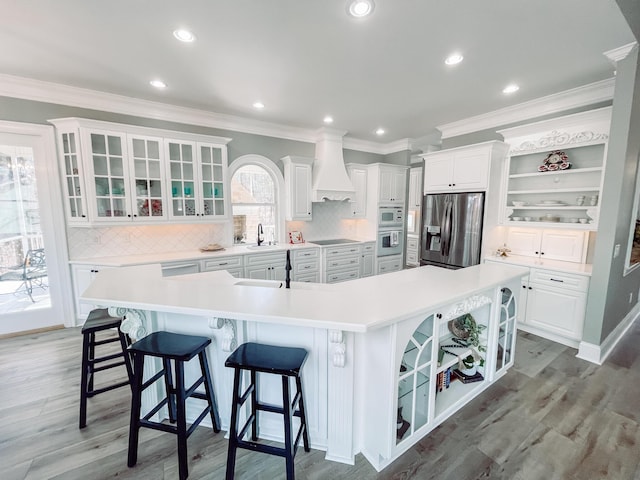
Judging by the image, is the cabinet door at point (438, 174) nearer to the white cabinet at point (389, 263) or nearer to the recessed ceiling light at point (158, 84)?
the white cabinet at point (389, 263)

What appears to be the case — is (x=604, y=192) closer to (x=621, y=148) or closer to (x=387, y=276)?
(x=621, y=148)

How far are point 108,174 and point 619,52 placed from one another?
5.38 m

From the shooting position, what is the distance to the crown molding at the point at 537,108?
3.01m

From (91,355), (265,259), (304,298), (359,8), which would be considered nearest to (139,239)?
(265,259)

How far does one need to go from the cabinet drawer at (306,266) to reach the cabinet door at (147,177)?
2.04 meters

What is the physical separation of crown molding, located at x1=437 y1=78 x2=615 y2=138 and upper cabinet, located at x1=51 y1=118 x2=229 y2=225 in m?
3.68

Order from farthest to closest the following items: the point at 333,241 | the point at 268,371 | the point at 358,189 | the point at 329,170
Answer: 1. the point at 358,189
2. the point at 333,241
3. the point at 329,170
4. the point at 268,371

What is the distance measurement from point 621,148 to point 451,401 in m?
2.71

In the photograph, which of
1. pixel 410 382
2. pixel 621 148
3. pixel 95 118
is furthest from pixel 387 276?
pixel 95 118

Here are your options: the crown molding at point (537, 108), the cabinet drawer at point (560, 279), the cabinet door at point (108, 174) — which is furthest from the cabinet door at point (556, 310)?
the cabinet door at point (108, 174)

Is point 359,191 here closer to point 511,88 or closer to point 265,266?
point 265,266

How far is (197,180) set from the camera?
3879 mm

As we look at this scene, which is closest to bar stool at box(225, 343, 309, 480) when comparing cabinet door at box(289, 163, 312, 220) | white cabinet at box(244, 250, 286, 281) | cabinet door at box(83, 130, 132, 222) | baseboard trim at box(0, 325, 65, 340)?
white cabinet at box(244, 250, 286, 281)

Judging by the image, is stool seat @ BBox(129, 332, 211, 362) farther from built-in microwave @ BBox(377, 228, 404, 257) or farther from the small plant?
built-in microwave @ BBox(377, 228, 404, 257)
